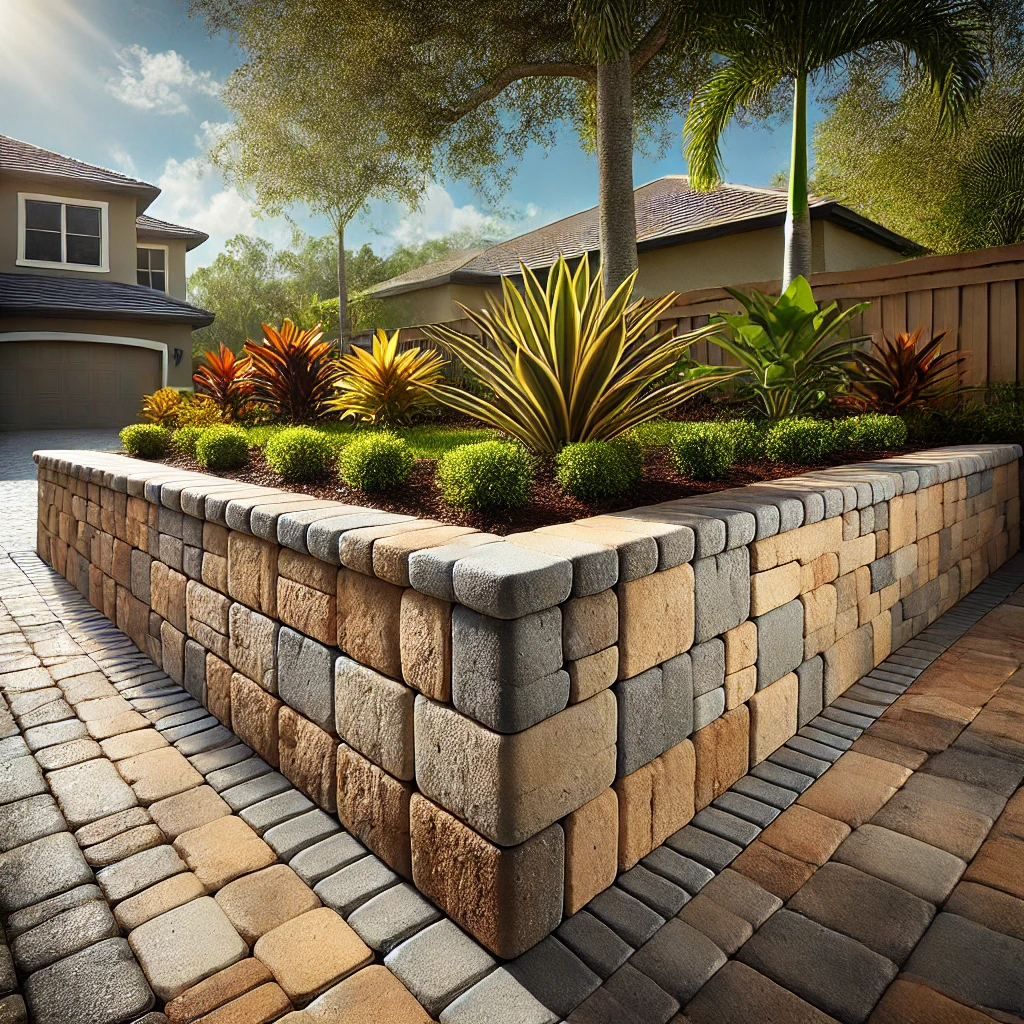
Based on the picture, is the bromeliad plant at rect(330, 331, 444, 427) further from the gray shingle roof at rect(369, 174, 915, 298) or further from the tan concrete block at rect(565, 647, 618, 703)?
the gray shingle roof at rect(369, 174, 915, 298)

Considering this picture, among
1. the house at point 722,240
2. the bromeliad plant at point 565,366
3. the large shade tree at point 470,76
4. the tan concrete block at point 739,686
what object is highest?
the large shade tree at point 470,76

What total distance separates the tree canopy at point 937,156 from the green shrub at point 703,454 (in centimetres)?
1201

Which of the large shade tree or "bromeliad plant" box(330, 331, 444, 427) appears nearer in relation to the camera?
"bromeliad plant" box(330, 331, 444, 427)

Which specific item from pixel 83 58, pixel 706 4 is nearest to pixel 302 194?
pixel 83 58

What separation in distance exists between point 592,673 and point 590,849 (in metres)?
0.44

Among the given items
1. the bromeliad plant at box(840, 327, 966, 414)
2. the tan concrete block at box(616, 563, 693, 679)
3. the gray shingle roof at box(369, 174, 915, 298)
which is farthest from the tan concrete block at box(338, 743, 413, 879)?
the gray shingle roof at box(369, 174, 915, 298)

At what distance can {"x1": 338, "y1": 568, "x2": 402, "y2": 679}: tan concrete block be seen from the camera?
1851 millimetres

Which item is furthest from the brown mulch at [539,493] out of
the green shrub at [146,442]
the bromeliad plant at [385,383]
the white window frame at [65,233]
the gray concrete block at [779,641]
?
the white window frame at [65,233]

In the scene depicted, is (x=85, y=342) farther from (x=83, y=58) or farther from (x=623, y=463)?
(x=623, y=463)

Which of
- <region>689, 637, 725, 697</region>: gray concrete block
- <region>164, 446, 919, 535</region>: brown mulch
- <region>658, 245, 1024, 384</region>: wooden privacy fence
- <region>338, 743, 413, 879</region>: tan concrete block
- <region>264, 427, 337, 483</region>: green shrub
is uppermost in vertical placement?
<region>658, 245, 1024, 384</region>: wooden privacy fence

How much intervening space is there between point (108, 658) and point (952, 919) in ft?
11.2

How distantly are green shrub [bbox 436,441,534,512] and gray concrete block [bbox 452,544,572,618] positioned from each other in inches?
34.4

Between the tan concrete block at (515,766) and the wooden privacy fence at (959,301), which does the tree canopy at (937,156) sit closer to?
the wooden privacy fence at (959,301)

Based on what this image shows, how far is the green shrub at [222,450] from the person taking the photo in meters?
4.03
